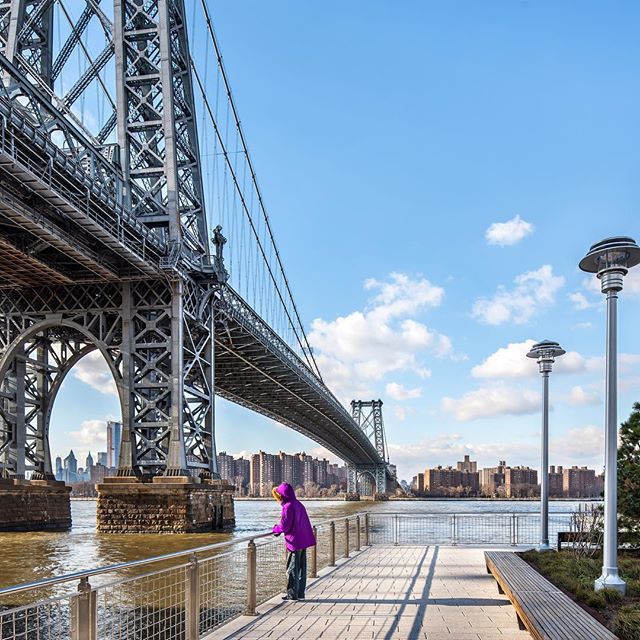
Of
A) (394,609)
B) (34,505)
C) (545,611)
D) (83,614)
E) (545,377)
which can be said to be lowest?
(34,505)

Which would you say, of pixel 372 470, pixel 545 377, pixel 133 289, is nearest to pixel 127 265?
pixel 133 289

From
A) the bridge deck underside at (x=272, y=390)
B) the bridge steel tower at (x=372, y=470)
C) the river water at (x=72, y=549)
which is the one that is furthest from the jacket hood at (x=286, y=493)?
the bridge steel tower at (x=372, y=470)

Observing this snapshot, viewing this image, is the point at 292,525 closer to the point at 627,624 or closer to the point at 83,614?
the point at 627,624

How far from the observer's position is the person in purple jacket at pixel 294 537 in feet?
29.1

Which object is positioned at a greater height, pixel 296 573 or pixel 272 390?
pixel 296 573

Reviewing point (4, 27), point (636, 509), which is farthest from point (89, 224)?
point (636, 509)

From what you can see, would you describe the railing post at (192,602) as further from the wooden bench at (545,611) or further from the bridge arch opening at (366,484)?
the bridge arch opening at (366,484)

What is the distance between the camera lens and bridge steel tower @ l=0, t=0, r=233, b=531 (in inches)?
1016

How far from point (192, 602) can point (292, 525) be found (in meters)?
2.24

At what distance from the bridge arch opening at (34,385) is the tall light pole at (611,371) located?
70.4 ft

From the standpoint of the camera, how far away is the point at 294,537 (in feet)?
29.3

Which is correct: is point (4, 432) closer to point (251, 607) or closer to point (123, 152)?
point (123, 152)

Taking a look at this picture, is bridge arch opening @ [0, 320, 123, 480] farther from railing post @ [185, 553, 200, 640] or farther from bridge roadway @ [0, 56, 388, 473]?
railing post @ [185, 553, 200, 640]

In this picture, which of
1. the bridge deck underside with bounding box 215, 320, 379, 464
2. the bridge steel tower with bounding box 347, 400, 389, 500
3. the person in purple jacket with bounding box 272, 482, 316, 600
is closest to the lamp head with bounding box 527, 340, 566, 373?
the person in purple jacket with bounding box 272, 482, 316, 600
